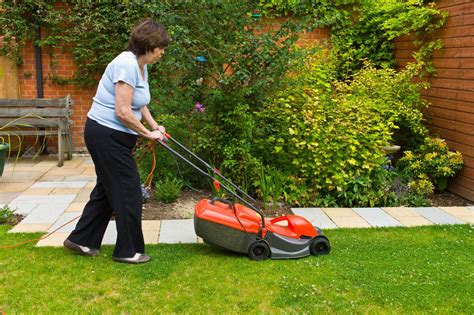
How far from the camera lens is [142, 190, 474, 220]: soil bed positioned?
15.2ft

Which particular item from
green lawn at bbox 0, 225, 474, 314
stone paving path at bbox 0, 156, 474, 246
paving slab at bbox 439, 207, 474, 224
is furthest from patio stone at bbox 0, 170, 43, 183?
paving slab at bbox 439, 207, 474, 224

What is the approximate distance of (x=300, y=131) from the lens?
520 centimetres

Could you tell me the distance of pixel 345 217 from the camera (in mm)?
4664

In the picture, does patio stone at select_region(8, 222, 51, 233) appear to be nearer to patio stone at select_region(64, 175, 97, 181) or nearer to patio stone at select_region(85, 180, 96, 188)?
patio stone at select_region(85, 180, 96, 188)

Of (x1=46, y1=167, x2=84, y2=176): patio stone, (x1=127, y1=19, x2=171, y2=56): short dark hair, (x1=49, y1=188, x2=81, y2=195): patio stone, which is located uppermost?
(x1=127, y1=19, x2=171, y2=56): short dark hair

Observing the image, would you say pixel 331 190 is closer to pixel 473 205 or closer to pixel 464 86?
pixel 473 205

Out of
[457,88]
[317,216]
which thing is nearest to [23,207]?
[317,216]

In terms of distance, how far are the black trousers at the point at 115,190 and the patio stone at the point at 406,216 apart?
98.0 inches

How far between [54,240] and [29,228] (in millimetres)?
439

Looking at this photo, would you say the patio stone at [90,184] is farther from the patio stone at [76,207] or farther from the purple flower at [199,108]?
the purple flower at [199,108]

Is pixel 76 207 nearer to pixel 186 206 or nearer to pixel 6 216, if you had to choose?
pixel 6 216

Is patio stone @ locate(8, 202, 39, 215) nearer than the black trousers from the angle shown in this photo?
No

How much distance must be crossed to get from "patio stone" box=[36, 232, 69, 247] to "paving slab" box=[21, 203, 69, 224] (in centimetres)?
40

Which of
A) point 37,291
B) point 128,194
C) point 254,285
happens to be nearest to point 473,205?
point 254,285
